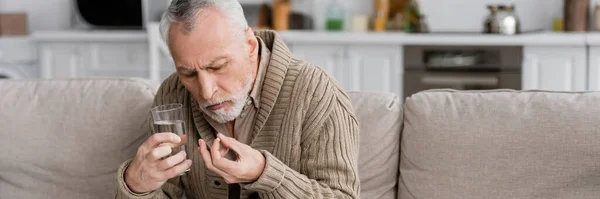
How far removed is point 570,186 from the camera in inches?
81.2

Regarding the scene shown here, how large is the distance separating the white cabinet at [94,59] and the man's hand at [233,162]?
3763 mm

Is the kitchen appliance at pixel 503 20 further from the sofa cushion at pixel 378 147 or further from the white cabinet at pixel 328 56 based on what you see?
the sofa cushion at pixel 378 147

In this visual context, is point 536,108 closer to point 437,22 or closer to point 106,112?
point 106,112

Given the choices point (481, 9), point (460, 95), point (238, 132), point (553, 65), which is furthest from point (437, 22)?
point (238, 132)

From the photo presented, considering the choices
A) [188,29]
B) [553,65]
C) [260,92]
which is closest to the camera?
[188,29]

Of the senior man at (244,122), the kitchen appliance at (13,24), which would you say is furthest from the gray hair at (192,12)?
the kitchen appliance at (13,24)

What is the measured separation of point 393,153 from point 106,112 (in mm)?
815

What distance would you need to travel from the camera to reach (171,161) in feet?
5.65

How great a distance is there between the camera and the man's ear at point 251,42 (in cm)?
192

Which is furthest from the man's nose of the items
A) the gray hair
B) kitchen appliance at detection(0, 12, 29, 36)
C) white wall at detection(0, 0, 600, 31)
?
kitchen appliance at detection(0, 12, 29, 36)

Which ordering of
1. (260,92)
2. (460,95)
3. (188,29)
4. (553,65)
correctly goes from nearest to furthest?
(188,29)
(260,92)
(460,95)
(553,65)

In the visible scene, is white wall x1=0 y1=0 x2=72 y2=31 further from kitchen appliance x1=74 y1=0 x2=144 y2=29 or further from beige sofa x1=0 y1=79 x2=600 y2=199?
beige sofa x1=0 y1=79 x2=600 y2=199

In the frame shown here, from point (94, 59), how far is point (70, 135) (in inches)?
127

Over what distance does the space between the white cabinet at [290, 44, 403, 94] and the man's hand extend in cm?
334
